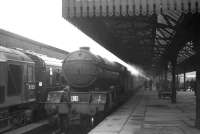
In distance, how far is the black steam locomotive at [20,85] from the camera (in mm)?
11656

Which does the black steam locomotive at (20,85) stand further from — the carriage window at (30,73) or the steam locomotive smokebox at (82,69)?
the steam locomotive smokebox at (82,69)

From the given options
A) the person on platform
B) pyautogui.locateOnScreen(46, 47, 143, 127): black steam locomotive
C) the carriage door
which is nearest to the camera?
the carriage door

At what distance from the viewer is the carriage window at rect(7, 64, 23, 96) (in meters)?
12.3

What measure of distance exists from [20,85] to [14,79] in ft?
2.26

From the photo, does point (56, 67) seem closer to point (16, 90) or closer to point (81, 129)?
point (81, 129)

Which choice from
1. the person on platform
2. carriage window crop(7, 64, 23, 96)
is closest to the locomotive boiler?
the person on platform

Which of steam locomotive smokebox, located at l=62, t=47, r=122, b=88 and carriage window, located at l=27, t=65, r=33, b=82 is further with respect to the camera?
steam locomotive smokebox, located at l=62, t=47, r=122, b=88

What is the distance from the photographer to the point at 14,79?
42.0 ft

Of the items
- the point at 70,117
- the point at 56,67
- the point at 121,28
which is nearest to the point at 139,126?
the point at 70,117

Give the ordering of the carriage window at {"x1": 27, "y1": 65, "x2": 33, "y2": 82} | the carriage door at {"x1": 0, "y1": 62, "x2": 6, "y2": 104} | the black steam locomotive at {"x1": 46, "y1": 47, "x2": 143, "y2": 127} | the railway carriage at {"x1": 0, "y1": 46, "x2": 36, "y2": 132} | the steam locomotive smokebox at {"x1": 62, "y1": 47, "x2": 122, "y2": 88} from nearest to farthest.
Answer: the carriage door at {"x1": 0, "y1": 62, "x2": 6, "y2": 104} → the railway carriage at {"x1": 0, "y1": 46, "x2": 36, "y2": 132} → the black steam locomotive at {"x1": 46, "y1": 47, "x2": 143, "y2": 127} → the carriage window at {"x1": 27, "y1": 65, "x2": 33, "y2": 82} → the steam locomotive smokebox at {"x1": 62, "y1": 47, "x2": 122, "y2": 88}

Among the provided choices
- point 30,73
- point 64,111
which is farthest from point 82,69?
point 30,73

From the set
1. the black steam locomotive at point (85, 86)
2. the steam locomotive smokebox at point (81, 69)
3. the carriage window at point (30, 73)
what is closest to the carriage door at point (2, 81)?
the carriage window at point (30, 73)

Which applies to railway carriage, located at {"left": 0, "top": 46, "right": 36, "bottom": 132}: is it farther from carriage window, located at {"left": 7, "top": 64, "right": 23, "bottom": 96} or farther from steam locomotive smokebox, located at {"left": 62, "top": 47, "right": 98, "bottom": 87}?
steam locomotive smokebox, located at {"left": 62, "top": 47, "right": 98, "bottom": 87}

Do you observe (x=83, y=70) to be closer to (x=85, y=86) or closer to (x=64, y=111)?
(x=85, y=86)
